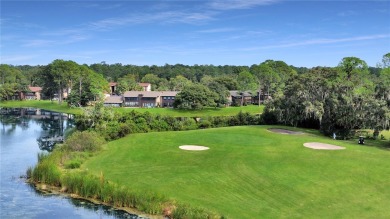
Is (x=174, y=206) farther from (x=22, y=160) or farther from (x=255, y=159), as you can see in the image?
(x=22, y=160)

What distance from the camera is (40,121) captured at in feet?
310

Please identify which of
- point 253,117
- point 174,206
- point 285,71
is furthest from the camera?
point 285,71

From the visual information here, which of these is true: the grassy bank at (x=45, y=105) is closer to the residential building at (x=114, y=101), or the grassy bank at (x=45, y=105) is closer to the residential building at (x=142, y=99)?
the residential building at (x=114, y=101)

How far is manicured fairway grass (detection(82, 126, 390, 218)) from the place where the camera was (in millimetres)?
29859

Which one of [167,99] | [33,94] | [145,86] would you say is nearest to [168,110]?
[167,99]

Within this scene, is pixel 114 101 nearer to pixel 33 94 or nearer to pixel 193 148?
pixel 33 94

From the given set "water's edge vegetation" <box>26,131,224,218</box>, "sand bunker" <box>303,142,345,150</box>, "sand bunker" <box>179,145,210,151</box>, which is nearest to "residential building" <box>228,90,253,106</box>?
"sand bunker" <box>179,145,210,151</box>

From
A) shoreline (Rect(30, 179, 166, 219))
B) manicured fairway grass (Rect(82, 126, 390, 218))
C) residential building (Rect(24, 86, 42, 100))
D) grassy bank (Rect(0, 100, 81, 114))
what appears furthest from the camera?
residential building (Rect(24, 86, 42, 100))

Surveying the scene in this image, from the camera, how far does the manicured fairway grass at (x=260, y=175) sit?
29.9 m

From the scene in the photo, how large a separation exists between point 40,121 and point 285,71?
114 m

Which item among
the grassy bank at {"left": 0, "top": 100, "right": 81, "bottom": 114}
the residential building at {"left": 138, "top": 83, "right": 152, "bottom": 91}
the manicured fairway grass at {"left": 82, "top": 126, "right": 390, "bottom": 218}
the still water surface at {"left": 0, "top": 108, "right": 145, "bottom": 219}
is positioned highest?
the residential building at {"left": 138, "top": 83, "right": 152, "bottom": 91}

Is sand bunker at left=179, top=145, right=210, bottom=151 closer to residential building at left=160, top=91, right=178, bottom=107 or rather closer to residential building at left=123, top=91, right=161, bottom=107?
residential building at left=160, top=91, right=178, bottom=107

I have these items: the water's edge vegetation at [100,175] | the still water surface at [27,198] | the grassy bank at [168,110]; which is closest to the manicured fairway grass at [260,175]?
the water's edge vegetation at [100,175]

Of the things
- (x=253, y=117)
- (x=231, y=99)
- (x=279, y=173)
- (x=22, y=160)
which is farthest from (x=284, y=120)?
(x=231, y=99)
